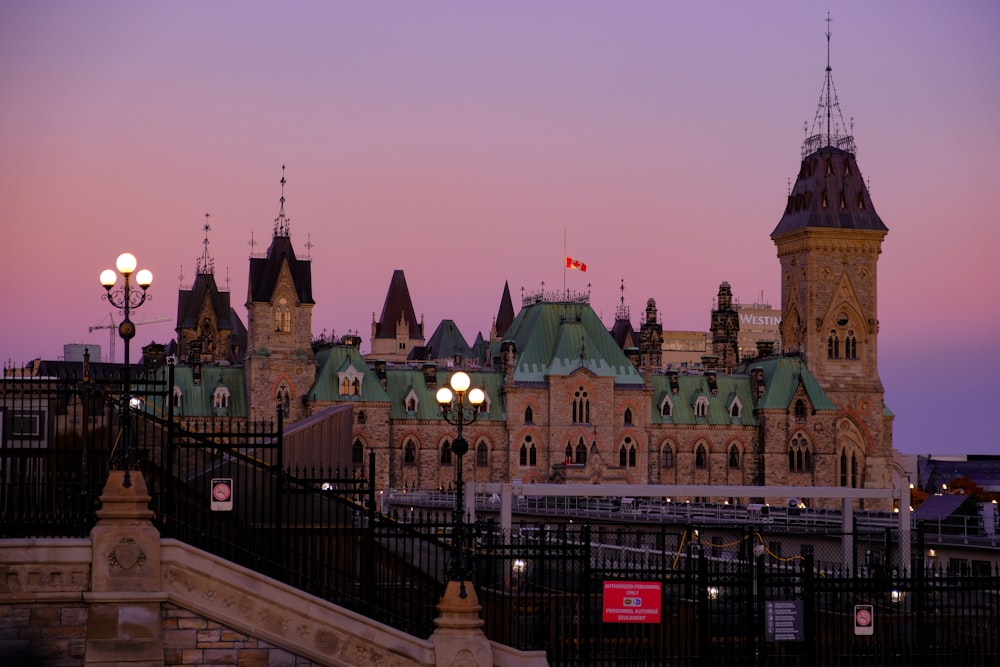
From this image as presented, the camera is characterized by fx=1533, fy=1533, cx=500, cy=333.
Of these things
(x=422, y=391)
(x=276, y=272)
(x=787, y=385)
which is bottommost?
(x=422, y=391)

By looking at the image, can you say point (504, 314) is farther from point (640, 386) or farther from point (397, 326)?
point (640, 386)

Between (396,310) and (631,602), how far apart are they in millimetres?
141889

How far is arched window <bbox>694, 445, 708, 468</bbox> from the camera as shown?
10456 cm

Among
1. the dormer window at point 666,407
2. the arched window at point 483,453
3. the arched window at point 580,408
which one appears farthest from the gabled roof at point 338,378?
the dormer window at point 666,407

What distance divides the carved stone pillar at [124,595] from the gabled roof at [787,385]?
85422 mm

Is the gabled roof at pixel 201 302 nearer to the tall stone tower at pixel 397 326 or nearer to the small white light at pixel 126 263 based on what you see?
the tall stone tower at pixel 397 326

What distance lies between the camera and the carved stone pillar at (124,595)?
76.6ft

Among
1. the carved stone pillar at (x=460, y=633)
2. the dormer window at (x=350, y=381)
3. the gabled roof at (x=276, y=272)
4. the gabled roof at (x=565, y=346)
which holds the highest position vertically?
the gabled roof at (x=276, y=272)

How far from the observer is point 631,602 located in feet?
88.0

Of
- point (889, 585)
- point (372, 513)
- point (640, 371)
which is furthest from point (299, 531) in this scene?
point (640, 371)

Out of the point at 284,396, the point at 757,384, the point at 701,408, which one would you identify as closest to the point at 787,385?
the point at 757,384

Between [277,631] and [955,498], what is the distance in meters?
60.1

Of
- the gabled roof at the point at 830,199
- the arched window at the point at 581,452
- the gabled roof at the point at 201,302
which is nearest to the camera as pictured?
the arched window at the point at 581,452

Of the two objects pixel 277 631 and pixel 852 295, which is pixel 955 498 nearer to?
pixel 852 295
